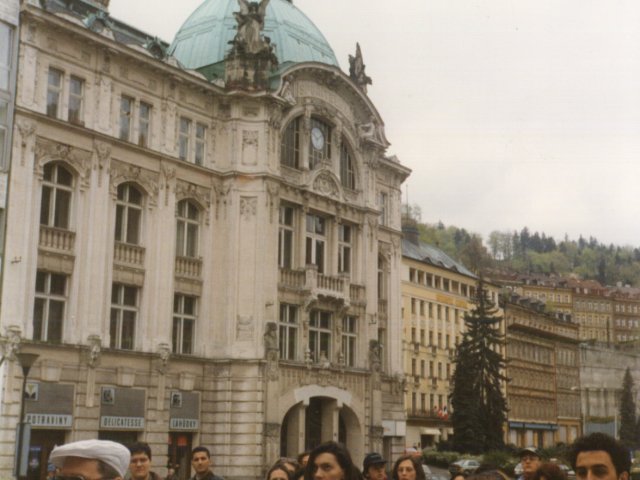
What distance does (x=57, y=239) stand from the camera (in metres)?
37.8

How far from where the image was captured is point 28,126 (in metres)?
36.8

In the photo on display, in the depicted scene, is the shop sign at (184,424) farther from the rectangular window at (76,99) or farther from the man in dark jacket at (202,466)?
the man in dark jacket at (202,466)

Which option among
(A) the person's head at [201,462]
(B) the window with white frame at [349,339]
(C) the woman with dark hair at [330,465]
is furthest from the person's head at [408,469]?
(B) the window with white frame at [349,339]

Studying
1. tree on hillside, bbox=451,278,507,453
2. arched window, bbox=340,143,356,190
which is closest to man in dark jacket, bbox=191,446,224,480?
arched window, bbox=340,143,356,190

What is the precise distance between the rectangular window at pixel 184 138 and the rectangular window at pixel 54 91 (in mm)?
6634

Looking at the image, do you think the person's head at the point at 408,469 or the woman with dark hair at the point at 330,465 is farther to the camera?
the person's head at the point at 408,469

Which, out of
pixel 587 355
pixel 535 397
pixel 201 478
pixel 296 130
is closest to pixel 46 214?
pixel 296 130

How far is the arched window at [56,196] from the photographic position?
124ft

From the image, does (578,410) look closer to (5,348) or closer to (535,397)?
(535,397)

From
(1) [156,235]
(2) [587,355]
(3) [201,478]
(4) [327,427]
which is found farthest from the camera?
(2) [587,355]

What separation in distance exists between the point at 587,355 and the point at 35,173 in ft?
322

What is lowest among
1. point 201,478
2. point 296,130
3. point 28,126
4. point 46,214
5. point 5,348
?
point 201,478

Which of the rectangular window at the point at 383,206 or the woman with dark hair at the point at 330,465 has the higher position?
the rectangular window at the point at 383,206

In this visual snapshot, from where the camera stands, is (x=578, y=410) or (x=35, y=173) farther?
(x=578, y=410)
